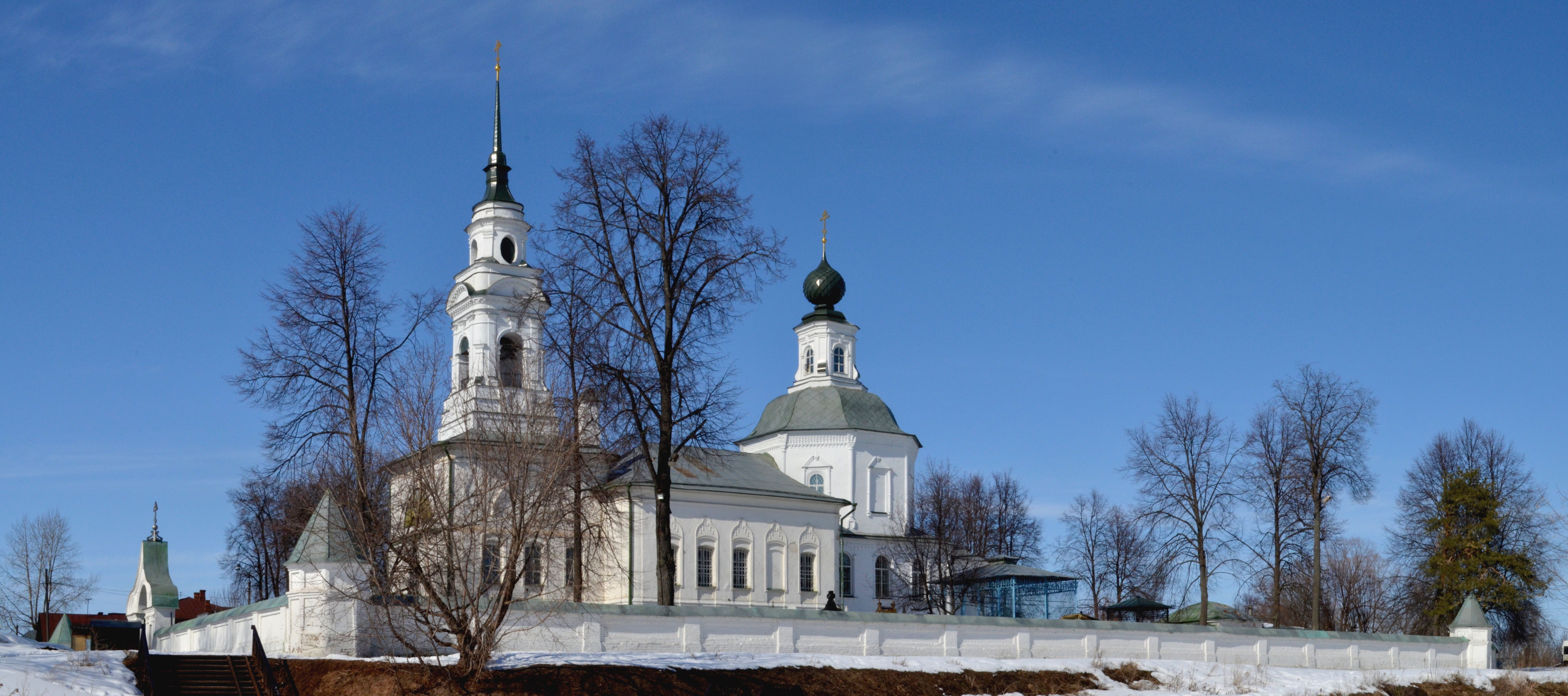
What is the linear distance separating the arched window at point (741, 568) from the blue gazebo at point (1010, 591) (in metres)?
8.69

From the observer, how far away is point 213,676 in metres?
20.0

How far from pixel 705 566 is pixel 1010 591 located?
39.9 ft

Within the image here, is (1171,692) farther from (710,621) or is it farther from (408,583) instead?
(408,583)

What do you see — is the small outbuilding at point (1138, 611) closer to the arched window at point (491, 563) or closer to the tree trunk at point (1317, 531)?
the tree trunk at point (1317, 531)

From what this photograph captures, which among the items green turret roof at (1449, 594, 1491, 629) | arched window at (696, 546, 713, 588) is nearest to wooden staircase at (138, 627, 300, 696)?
arched window at (696, 546, 713, 588)

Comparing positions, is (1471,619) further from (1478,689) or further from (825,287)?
(825,287)

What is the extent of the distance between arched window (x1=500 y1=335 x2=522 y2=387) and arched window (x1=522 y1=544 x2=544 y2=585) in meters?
9.93

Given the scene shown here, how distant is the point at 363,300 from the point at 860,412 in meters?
22.6

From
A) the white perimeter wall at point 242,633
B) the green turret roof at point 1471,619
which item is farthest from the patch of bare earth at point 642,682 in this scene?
the green turret roof at point 1471,619

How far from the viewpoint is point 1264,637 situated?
97.8ft

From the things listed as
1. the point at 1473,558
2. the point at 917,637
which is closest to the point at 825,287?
the point at 1473,558

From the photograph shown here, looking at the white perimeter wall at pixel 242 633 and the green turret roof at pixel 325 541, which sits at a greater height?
the green turret roof at pixel 325 541

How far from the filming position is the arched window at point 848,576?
46.3 metres

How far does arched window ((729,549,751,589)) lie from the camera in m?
41.0
